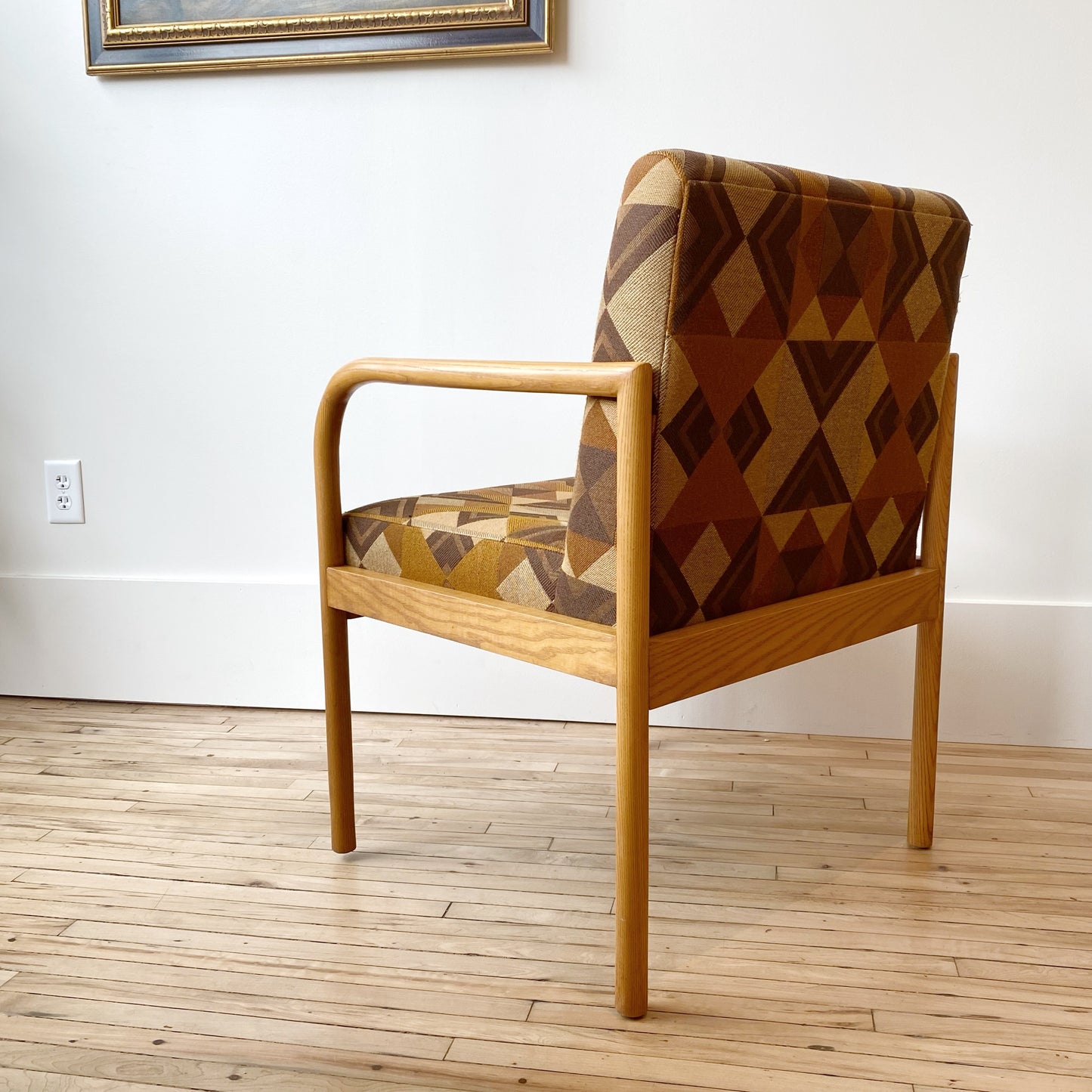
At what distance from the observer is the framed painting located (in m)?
1.79

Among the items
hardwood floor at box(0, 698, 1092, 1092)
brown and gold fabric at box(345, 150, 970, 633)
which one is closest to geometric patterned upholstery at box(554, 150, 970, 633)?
brown and gold fabric at box(345, 150, 970, 633)

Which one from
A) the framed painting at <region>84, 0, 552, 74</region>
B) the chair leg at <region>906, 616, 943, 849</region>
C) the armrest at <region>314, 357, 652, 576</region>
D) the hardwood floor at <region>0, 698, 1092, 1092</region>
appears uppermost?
the framed painting at <region>84, 0, 552, 74</region>

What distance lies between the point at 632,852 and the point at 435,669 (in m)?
0.99

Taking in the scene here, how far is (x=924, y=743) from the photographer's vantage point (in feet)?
4.73

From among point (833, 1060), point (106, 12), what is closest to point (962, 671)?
point (833, 1060)

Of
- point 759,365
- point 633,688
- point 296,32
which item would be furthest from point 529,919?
point 296,32

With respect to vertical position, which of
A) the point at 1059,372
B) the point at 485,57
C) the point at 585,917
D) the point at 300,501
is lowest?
the point at 585,917

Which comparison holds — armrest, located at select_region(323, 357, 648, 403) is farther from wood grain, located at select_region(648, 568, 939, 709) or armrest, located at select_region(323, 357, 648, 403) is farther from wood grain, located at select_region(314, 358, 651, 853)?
wood grain, located at select_region(648, 568, 939, 709)

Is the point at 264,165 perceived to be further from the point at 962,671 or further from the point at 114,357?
the point at 962,671

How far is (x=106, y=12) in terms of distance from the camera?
6.23 feet

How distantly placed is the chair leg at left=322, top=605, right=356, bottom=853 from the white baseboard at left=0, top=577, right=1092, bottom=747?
22.4 inches

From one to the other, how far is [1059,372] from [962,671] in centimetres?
51

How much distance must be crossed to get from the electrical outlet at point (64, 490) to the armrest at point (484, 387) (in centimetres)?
93

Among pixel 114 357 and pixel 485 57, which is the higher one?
→ pixel 485 57
